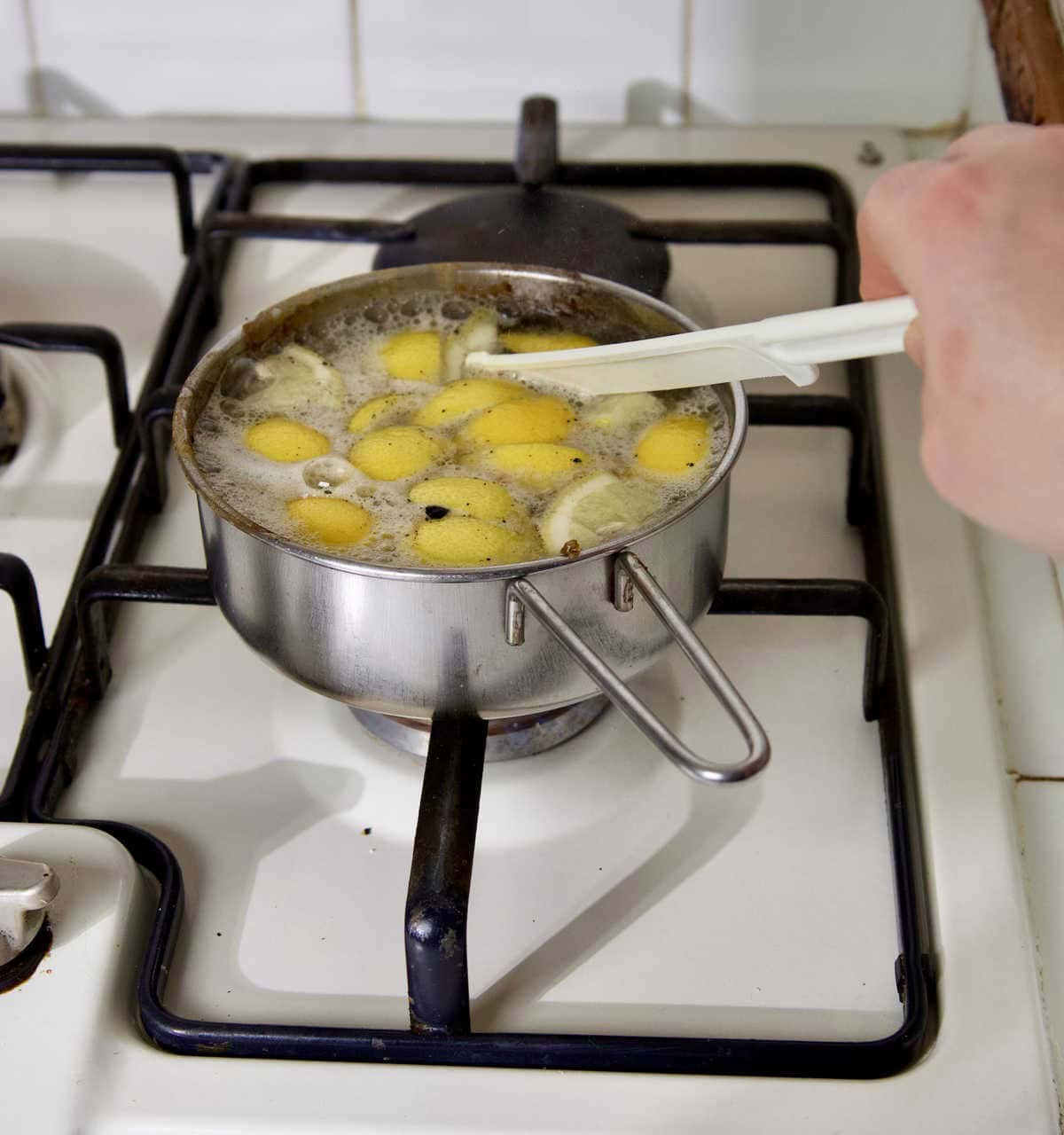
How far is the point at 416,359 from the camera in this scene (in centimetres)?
68

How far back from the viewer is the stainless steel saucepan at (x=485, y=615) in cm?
47

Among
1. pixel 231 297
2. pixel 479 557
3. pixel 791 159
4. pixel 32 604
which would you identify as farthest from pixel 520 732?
pixel 791 159

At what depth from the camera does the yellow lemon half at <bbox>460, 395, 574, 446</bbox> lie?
635 mm

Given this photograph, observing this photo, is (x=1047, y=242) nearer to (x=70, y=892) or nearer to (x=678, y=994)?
(x=678, y=994)

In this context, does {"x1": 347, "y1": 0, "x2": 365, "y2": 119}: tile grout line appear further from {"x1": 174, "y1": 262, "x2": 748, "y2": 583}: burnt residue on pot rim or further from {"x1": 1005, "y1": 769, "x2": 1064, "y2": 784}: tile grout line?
{"x1": 1005, "y1": 769, "x2": 1064, "y2": 784}: tile grout line

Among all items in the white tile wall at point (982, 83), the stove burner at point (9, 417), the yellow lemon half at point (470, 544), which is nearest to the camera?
the yellow lemon half at point (470, 544)

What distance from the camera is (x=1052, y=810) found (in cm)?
58

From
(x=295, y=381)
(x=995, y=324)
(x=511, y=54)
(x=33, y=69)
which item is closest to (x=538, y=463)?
(x=295, y=381)

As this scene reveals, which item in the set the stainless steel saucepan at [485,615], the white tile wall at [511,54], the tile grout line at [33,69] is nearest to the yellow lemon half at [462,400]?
the stainless steel saucepan at [485,615]

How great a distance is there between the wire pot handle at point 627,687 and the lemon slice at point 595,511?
0.22ft

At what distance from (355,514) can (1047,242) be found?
29cm

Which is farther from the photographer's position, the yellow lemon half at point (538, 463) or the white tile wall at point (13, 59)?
the white tile wall at point (13, 59)

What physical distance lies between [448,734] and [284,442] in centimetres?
18

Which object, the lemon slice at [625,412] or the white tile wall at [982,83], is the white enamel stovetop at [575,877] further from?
the white tile wall at [982,83]
